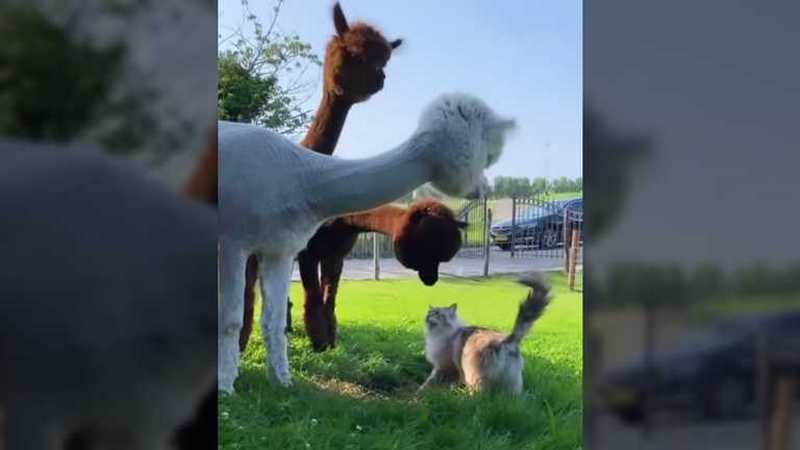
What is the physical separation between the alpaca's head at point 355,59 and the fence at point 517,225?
546 millimetres

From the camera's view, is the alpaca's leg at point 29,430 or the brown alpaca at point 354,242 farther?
the brown alpaca at point 354,242

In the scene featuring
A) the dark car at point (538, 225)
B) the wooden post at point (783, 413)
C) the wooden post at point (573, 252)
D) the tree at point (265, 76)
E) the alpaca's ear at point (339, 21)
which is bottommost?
the wooden post at point (783, 413)

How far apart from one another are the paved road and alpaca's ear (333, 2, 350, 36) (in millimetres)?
872

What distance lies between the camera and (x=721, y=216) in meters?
3.64

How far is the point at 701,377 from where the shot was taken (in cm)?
371

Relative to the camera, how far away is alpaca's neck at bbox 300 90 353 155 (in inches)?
136

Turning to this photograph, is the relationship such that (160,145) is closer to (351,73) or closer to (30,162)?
(30,162)

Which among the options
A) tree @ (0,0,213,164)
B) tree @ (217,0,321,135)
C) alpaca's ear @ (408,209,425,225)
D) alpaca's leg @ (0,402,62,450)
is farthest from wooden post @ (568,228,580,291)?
alpaca's leg @ (0,402,62,450)

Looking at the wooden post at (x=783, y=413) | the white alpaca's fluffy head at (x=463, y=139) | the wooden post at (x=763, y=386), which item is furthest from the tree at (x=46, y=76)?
the wooden post at (x=783, y=413)

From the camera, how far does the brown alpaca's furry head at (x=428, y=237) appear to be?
353cm

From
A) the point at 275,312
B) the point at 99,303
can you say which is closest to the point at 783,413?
the point at 275,312

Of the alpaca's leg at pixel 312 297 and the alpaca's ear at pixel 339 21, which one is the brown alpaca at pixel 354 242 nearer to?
the alpaca's leg at pixel 312 297

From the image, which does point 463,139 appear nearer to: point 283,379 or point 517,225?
point 517,225

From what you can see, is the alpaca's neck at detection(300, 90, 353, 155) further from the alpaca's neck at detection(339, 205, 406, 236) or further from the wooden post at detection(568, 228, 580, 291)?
the wooden post at detection(568, 228, 580, 291)
